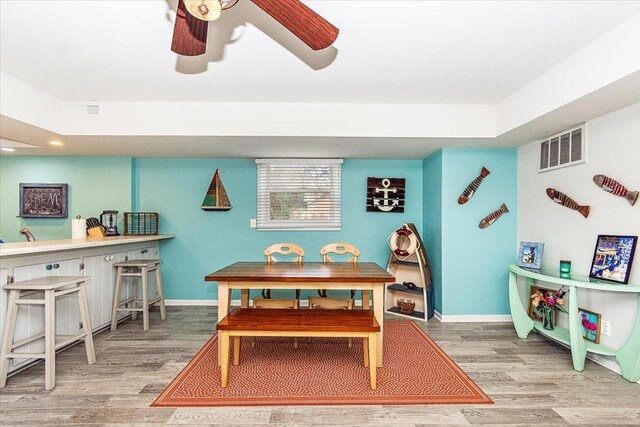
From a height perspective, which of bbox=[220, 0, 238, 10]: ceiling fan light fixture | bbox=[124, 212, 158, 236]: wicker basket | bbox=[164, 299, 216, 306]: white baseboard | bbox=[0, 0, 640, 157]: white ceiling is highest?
bbox=[0, 0, 640, 157]: white ceiling

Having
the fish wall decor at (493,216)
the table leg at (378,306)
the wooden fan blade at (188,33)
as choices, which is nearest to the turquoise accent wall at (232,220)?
the fish wall decor at (493,216)

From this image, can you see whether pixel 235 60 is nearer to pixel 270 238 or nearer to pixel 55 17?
pixel 55 17

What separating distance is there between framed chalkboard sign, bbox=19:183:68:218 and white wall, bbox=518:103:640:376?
566 cm

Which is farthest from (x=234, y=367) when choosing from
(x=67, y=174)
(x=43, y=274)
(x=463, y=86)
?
(x=67, y=174)

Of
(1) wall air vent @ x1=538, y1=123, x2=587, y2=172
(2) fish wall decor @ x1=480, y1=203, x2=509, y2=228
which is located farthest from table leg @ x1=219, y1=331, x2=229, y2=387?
(1) wall air vent @ x1=538, y1=123, x2=587, y2=172

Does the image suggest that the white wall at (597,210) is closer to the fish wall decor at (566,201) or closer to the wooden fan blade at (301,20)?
the fish wall decor at (566,201)

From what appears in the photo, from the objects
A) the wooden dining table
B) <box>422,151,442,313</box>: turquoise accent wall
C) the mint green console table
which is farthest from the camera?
<box>422,151,442,313</box>: turquoise accent wall

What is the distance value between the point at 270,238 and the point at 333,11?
3173 mm

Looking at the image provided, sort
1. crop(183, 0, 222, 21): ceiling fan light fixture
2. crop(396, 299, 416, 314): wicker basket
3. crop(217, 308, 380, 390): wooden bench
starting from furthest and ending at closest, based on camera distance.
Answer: crop(396, 299, 416, 314): wicker basket → crop(217, 308, 380, 390): wooden bench → crop(183, 0, 222, 21): ceiling fan light fixture

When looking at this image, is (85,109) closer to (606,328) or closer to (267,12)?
(267,12)

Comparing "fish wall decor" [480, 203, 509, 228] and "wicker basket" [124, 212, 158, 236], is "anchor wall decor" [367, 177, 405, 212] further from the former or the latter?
"wicker basket" [124, 212, 158, 236]

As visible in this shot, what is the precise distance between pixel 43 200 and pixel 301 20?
4.55 m

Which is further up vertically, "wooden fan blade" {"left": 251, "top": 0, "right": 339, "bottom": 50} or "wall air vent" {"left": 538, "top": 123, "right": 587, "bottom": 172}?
"wooden fan blade" {"left": 251, "top": 0, "right": 339, "bottom": 50}

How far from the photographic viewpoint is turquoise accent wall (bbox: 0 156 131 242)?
14.3 ft
